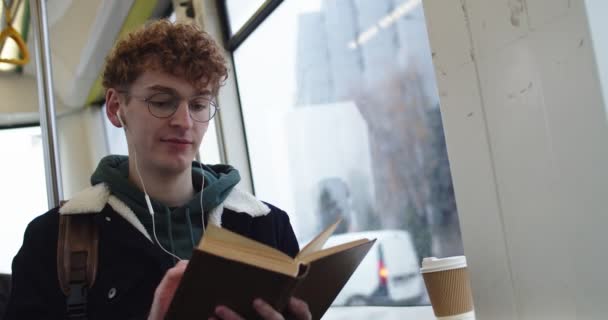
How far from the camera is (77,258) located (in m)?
1.37

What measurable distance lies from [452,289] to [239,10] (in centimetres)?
223

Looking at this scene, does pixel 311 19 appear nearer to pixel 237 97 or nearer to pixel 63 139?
pixel 237 97

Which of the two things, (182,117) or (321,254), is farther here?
(182,117)

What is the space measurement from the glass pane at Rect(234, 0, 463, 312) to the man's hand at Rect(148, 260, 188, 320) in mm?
1111

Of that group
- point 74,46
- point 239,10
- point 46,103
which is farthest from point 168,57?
point 74,46

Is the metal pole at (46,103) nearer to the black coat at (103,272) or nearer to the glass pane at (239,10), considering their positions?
the black coat at (103,272)

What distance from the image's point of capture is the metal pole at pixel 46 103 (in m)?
2.27

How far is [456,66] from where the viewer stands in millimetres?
1354

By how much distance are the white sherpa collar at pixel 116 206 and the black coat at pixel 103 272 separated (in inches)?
0.6

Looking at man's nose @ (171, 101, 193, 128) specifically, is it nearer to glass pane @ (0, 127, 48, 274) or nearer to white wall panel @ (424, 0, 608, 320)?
white wall panel @ (424, 0, 608, 320)

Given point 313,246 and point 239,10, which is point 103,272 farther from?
point 239,10

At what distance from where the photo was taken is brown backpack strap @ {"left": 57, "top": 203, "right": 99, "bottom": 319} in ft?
4.36

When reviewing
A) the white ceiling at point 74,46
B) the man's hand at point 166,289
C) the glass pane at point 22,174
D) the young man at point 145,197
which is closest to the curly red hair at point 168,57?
the young man at point 145,197

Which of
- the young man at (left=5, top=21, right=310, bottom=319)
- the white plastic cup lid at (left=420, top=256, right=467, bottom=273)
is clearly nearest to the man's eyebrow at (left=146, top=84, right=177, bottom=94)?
the young man at (left=5, top=21, right=310, bottom=319)
